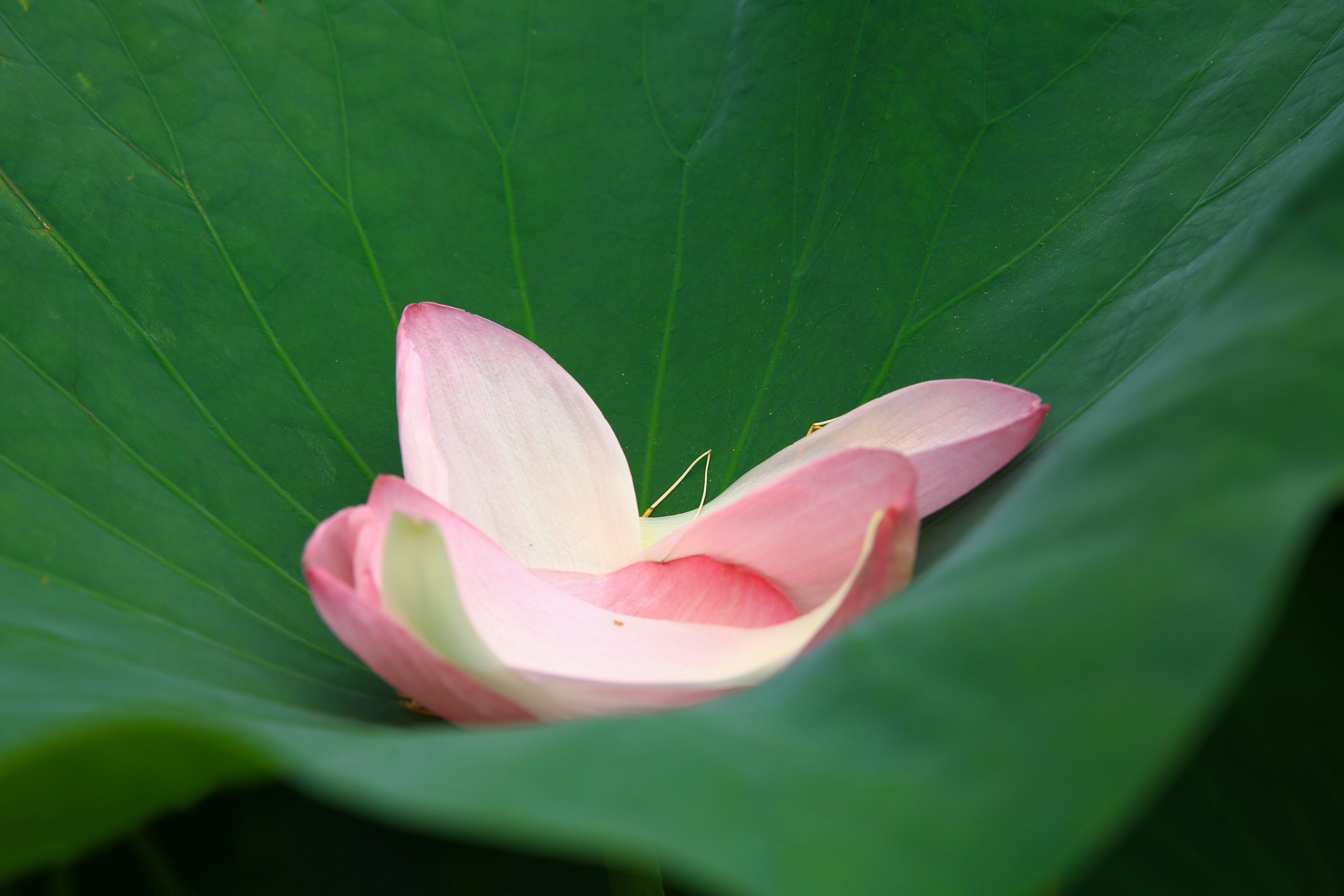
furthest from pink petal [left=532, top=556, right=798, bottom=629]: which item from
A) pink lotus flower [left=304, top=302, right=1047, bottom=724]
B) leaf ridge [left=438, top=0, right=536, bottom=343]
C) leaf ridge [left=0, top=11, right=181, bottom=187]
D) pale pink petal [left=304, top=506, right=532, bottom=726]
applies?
leaf ridge [left=0, top=11, right=181, bottom=187]

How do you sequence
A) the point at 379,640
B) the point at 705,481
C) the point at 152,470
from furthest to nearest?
the point at 705,481 < the point at 152,470 < the point at 379,640

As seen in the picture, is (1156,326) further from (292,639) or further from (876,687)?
(292,639)

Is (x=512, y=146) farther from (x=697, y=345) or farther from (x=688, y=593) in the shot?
(x=688, y=593)

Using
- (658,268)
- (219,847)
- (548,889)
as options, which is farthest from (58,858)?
(658,268)

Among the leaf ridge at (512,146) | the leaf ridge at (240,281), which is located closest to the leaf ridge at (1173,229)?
the leaf ridge at (512,146)

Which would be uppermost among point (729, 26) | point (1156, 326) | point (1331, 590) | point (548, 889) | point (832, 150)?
point (729, 26)

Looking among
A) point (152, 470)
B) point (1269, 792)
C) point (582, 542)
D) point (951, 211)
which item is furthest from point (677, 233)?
point (1269, 792)

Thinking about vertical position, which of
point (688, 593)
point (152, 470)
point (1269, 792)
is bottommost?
point (1269, 792)
